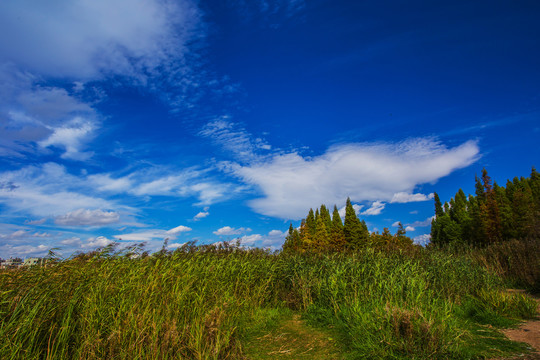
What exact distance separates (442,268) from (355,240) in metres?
32.6

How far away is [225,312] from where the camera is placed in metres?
5.80

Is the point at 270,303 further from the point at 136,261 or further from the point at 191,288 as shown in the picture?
the point at 136,261

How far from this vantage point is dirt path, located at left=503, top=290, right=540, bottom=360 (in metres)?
4.99

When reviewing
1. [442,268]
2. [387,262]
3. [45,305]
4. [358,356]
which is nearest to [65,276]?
[45,305]

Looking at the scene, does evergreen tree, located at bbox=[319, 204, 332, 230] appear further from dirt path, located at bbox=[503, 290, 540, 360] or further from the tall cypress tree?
dirt path, located at bbox=[503, 290, 540, 360]

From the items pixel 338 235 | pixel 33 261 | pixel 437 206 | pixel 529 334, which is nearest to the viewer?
pixel 33 261

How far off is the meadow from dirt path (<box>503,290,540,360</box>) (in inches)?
9.8

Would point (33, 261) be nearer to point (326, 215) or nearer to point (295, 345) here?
point (295, 345)

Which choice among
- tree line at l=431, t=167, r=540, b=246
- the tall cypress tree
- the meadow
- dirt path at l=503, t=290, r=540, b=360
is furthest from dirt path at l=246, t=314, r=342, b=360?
the tall cypress tree

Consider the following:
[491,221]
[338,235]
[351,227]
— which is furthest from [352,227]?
[491,221]

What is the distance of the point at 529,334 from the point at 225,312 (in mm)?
6239

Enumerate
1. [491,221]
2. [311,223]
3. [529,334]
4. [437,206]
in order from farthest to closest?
[437,206], [311,223], [491,221], [529,334]

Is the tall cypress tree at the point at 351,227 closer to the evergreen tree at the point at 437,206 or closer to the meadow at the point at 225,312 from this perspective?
the evergreen tree at the point at 437,206

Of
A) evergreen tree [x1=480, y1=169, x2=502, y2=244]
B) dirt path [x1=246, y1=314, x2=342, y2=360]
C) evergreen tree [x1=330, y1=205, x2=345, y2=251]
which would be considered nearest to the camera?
dirt path [x1=246, y1=314, x2=342, y2=360]
